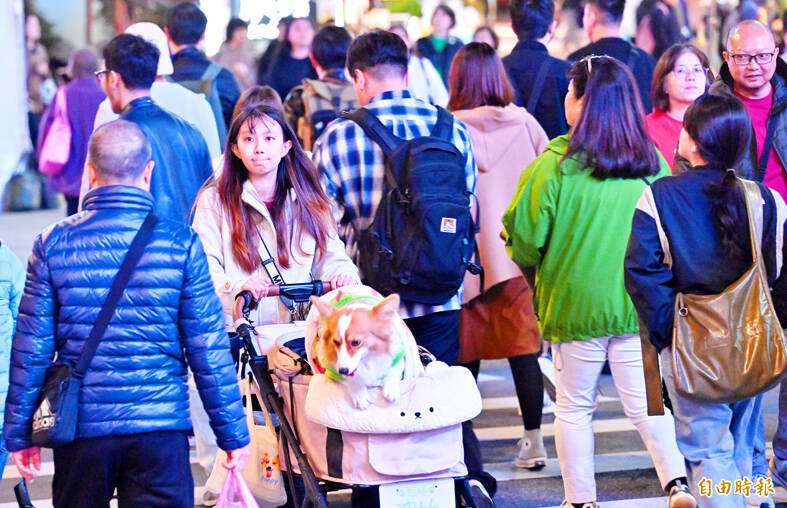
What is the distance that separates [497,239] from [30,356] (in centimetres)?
338

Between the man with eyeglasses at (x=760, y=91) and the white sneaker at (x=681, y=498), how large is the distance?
1678 mm

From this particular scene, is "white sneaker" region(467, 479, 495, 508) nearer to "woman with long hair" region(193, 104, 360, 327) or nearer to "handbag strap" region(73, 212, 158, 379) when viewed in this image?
"woman with long hair" region(193, 104, 360, 327)

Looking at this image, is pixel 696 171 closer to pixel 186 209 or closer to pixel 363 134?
pixel 363 134

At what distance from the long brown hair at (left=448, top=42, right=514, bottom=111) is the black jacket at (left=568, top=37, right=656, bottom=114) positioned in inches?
63.6

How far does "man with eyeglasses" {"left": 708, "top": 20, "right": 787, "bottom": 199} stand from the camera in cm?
621

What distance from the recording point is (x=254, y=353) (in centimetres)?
478

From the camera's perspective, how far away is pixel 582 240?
550cm

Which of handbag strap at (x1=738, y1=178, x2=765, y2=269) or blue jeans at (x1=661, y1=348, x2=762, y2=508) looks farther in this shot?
blue jeans at (x1=661, y1=348, x2=762, y2=508)

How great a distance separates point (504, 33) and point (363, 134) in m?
24.1

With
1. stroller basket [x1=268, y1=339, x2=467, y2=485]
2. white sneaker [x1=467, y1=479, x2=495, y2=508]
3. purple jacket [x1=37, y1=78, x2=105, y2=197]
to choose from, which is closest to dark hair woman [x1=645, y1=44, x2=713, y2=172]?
white sneaker [x1=467, y1=479, x2=495, y2=508]

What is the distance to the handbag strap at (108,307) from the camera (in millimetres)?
3953

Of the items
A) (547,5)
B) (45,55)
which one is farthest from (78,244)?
(45,55)

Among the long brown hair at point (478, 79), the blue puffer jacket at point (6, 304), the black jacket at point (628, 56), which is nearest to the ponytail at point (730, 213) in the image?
the long brown hair at point (478, 79)

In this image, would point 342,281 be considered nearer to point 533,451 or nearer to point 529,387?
point 529,387
